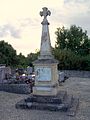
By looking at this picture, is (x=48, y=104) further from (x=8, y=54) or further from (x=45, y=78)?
(x=8, y=54)

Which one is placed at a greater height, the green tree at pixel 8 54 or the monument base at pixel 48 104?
the green tree at pixel 8 54

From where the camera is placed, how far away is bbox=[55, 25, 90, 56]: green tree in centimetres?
6450

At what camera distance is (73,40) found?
65.2 metres

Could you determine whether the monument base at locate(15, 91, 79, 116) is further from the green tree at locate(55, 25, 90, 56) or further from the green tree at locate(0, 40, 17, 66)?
the green tree at locate(55, 25, 90, 56)

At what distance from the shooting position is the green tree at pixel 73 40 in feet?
212

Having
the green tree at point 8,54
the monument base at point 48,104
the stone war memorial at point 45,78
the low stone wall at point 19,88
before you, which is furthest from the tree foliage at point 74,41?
the monument base at point 48,104

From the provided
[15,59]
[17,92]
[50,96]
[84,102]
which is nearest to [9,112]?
[50,96]

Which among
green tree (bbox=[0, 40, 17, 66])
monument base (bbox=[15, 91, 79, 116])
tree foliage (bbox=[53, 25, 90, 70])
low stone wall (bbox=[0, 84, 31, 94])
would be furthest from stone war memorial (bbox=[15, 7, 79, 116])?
tree foliage (bbox=[53, 25, 90, 70])

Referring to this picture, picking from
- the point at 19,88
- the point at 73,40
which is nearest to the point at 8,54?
the point at 73,40

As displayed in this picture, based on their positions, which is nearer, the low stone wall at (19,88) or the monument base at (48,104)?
the monument base at (48,104)

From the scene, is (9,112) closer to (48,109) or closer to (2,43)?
(48,109)

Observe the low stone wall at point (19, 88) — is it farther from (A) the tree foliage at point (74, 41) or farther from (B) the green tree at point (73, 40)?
(B) the green tree at point (73, 40)

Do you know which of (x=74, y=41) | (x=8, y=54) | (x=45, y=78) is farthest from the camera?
(x=74, y=41)

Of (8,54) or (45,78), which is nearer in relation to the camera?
(45,78)
